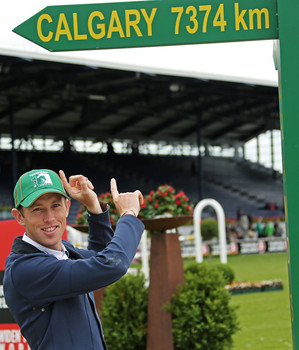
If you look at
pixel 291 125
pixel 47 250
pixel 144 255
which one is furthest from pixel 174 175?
pixel 47 250

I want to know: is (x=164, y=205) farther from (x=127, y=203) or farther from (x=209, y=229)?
(x=209, y=229)

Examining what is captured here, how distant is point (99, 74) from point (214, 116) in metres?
16.5

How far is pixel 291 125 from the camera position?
2.57 m

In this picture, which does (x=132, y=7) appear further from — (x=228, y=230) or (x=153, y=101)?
(x=153, y=101)

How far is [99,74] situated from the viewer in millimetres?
25359

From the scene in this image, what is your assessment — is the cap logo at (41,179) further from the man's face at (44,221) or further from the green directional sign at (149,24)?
the green directional sign at (149,24)

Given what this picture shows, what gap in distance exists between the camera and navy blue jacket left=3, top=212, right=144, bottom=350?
7.51 feet

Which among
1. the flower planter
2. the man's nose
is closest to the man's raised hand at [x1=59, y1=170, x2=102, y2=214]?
the man's nose

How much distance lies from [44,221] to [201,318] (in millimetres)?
4105

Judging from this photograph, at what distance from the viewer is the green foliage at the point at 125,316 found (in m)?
6.33

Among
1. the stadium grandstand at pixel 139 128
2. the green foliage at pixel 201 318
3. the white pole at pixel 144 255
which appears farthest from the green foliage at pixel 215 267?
the stadium grandstand at pixel 139 128

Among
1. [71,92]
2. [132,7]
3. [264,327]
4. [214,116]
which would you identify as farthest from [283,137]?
[214,116]

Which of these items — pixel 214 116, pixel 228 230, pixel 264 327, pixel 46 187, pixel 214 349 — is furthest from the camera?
pixel 214 116

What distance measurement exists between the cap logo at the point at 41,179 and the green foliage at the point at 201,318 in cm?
402
